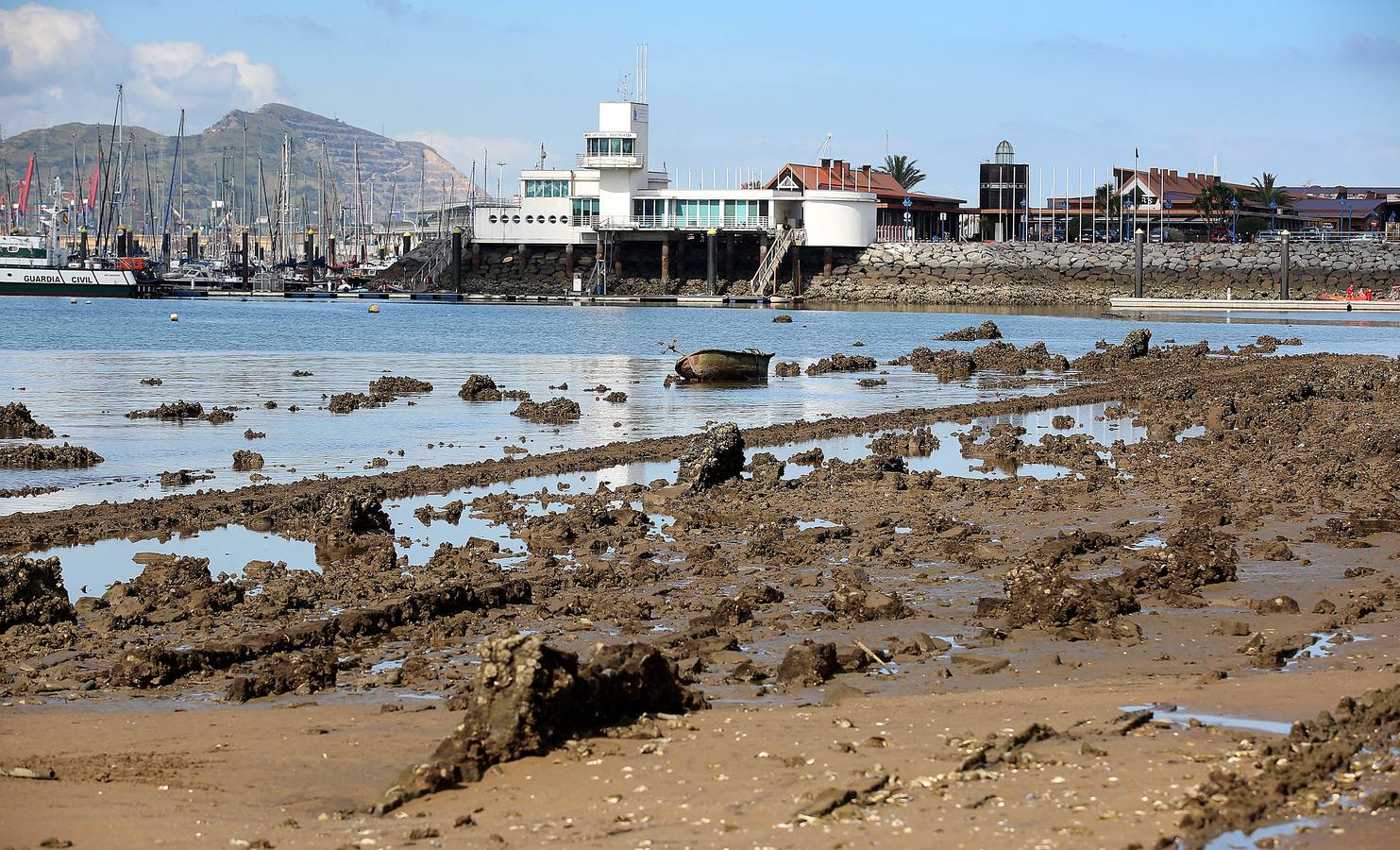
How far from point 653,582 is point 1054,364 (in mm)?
37977

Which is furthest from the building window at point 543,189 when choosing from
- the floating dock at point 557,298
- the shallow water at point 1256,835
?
the shallow water at point 1256,835

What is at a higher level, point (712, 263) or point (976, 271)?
point (712, 263)

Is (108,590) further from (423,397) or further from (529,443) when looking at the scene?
(423,397)

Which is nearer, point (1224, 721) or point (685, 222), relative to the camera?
point (1224, 721)

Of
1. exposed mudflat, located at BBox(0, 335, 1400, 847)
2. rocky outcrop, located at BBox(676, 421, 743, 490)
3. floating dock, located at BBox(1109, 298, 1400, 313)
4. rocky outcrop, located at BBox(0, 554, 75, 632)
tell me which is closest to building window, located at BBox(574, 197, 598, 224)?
floating dock, located at BBox(1109, 298, 1400, 313)

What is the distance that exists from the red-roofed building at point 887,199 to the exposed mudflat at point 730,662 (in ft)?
375

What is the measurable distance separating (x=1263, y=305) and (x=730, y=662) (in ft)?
335

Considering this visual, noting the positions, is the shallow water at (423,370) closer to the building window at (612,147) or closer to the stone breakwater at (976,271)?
the stone breakwater at (976,271)

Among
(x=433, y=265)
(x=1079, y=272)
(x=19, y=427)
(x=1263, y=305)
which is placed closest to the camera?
(x=19, y=427)

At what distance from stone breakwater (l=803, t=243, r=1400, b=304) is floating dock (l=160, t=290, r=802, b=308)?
7468 mm

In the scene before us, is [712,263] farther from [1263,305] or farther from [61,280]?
[61,280]

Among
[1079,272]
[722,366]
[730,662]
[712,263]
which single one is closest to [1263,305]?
[1079,272]

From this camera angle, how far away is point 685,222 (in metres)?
129

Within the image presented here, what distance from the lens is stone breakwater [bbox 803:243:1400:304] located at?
400 feet
